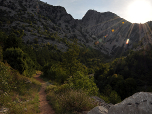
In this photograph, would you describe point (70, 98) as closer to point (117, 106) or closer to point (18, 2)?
point (117, 106)

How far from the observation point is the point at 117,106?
364cm

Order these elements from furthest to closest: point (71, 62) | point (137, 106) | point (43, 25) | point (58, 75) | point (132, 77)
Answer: point (43, 25) → point (132, 77) → point (58, 75) → point (71, 62) → point (137, 106)

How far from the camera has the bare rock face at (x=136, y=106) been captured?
10.1 ft

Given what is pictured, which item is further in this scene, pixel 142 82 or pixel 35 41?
pixel 35 41

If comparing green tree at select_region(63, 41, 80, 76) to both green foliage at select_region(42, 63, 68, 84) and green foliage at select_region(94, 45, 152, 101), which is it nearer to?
green foliage at select_region(42, 63, 68, 84)

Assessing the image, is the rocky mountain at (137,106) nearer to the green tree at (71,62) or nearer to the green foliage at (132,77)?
the green tree at (71,62)

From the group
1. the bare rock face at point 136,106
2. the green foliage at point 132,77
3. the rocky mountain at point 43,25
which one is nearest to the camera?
the bare rock face at point 136,106

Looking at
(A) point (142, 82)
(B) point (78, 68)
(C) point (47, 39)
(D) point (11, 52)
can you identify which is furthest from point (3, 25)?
(A) point (142, 82)

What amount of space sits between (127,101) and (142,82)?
178ft

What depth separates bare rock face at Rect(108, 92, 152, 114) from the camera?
3084 millimetres

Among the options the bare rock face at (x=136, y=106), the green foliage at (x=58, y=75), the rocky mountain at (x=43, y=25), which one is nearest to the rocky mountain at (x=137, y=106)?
the bare rock face at (x=136, y=106)

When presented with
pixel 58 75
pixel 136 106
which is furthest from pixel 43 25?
pixel 136 106

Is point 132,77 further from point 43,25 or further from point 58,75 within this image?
point 43,25

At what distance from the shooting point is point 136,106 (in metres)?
3.25
